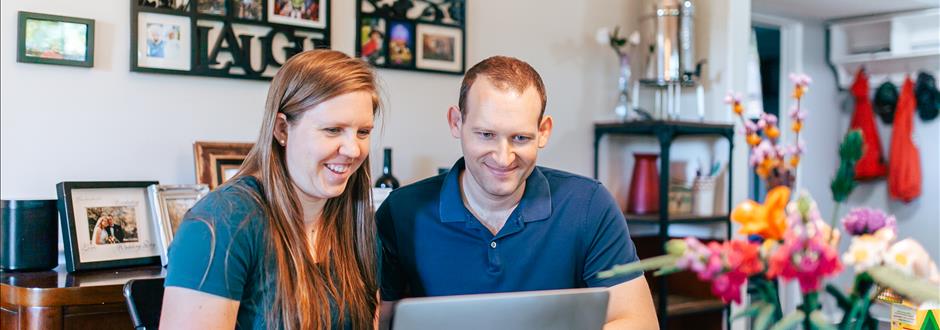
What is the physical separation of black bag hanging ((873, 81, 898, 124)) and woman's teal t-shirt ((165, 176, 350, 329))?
4.82 metres

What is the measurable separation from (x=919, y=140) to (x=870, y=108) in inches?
14.0

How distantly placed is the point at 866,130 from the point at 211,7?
4.26 m

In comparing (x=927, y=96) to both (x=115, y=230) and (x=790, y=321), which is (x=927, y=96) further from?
(x=790, y=321)

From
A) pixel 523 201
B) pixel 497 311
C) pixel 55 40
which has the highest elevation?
pixel 55 40

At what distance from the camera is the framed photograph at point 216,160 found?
2561 mm

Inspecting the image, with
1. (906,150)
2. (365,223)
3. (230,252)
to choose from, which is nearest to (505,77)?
(365,223)

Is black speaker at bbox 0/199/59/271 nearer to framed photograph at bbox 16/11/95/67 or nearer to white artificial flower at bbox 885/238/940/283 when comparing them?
framed photograph at bbox 16/11/95/67

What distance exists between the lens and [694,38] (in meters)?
3.83

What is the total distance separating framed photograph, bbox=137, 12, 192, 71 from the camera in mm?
2551

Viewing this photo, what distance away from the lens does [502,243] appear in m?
1.92

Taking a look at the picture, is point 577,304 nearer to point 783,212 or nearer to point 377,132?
point 783,212

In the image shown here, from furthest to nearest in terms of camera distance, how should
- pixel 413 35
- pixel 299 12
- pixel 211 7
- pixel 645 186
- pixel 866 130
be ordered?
pixel 866 130, pixel 645 186, pixel 413 35, pixel 299 12, pixel 211 7

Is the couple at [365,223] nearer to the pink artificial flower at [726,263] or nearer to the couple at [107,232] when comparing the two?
the pink artificial flower at [726,263]

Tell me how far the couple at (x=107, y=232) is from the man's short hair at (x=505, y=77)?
103 centimetres
